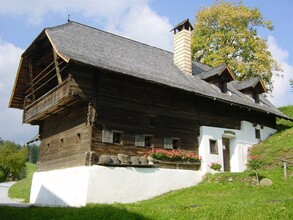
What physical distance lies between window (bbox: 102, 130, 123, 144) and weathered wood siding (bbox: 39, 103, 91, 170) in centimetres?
76

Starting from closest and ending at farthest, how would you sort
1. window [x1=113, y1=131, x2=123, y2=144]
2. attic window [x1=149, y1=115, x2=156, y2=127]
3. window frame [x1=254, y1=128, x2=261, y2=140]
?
window [x1=113, y1=131, x2=123, y2=144]
attic window [x1=149, y1=115, x2=156, y2=127]
window frame [x1=254, y1=128, x2=261, y2=140]

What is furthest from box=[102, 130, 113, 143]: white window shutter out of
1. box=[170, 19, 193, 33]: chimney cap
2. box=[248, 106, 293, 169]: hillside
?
box=[170, 19, 193, 33]: chimney cap

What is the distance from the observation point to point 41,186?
21109mm

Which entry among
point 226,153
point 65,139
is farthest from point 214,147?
point 65,139

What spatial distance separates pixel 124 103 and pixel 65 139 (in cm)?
416

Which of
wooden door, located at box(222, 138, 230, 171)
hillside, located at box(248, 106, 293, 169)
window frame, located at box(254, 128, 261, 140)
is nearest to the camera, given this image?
hillside, located at box(248, 106, 293, 169)

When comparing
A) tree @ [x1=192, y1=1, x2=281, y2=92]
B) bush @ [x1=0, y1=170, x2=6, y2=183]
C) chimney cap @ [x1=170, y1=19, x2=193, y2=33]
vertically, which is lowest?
bush @ [x1=0, y1=170, x2=6, y2=183]

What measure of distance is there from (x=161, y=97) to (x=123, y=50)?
407 centimetres

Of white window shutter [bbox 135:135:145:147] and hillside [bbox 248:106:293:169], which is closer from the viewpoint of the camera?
white window shutter [bbox 135:135:145:147]

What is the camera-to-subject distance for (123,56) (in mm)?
20094

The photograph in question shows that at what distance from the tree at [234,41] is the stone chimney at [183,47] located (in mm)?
13990

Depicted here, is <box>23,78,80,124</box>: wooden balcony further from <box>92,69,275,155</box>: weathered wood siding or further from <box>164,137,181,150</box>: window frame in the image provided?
<box>164,137,181,150</box>: window frame

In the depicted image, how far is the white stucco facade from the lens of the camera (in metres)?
20.7

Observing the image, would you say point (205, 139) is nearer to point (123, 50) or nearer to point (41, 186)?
point (123, 50)
